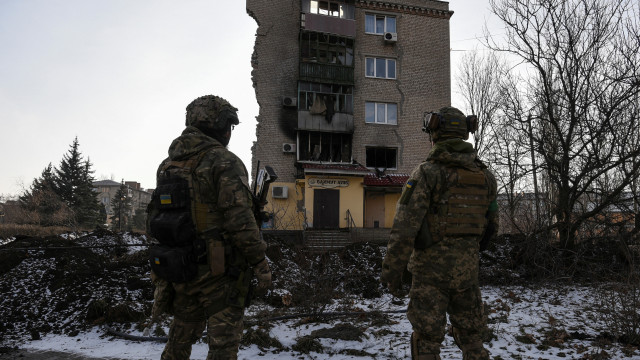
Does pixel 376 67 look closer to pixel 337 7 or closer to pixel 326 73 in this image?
pixel 326 73

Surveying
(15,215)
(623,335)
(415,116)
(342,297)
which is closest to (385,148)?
(415,116)

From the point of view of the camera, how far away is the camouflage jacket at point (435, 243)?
264cm

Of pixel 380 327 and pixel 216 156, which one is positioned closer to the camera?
pixel 216 156

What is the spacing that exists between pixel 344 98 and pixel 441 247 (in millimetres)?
17665

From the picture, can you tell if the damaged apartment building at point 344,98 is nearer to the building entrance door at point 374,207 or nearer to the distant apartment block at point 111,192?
the building entrance door at point 374,207

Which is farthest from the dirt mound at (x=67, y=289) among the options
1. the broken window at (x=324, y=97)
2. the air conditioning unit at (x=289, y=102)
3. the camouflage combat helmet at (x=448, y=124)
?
the broken window at (x=324, y=97)

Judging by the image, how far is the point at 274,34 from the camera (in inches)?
777

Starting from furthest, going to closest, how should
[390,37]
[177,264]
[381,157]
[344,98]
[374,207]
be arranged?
[390,37], [381,157], [374,207], [344,98], [177,264]

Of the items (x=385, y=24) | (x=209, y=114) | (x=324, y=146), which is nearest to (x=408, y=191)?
(x=209, y=114)

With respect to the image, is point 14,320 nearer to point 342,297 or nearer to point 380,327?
point 342,297

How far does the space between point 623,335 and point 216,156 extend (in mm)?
4698

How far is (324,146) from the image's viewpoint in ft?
64.7

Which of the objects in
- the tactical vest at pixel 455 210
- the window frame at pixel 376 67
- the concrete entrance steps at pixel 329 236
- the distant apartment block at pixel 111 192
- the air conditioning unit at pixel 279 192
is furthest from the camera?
the distant apartment block at pixel 111 192

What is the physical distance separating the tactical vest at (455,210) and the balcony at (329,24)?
18184mm
